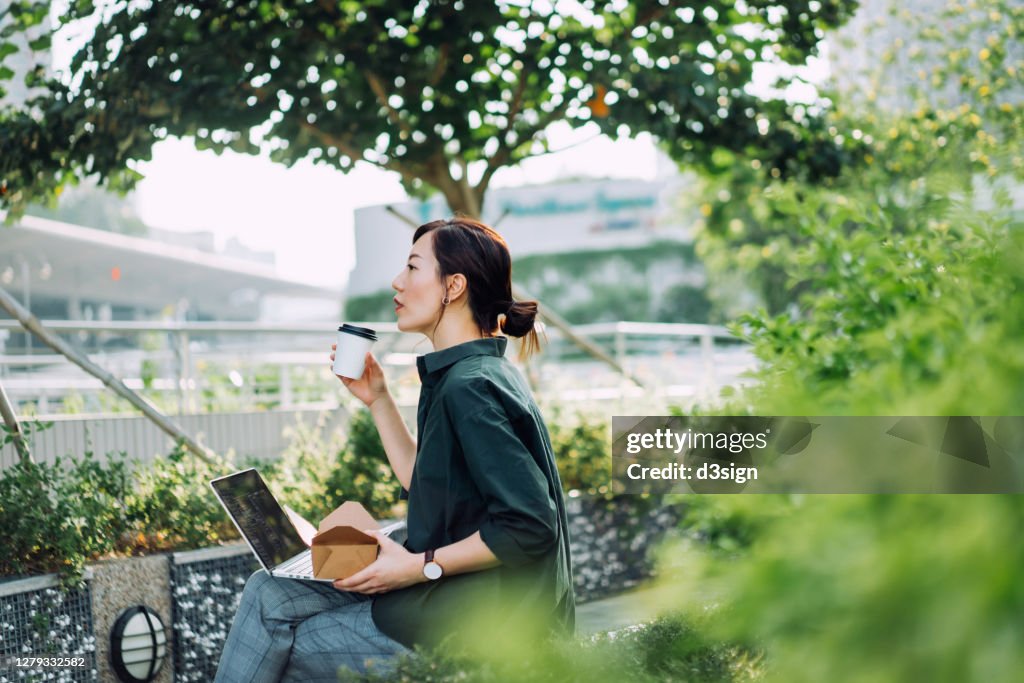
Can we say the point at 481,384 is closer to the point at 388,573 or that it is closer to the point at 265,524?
the point at 388,573

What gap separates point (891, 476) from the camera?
64 centimetres

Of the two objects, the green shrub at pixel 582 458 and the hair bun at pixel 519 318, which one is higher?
the hair bun at pixel 519 318

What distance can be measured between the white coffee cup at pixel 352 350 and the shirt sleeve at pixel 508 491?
1.80 feet

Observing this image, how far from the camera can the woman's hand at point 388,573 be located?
197 centimetres

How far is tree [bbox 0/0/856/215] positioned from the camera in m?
4.25

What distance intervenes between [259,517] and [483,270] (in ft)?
2.51

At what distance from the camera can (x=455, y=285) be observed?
89.4 inches

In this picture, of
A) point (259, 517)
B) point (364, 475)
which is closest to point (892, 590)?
point (259, 517)

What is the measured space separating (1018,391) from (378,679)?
92cm

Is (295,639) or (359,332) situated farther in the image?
(359,332)

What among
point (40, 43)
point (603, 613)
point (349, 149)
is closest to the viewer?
point (40, 43)

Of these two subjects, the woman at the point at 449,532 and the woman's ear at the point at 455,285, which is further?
the woman's ear at the point at 455,285

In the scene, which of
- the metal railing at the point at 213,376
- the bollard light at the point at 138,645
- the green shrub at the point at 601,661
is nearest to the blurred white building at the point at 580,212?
the metal railing at the point at 213,376

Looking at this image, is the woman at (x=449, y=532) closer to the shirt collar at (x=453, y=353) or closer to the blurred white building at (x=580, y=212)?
the shirt collar at (x=453, y=353)
